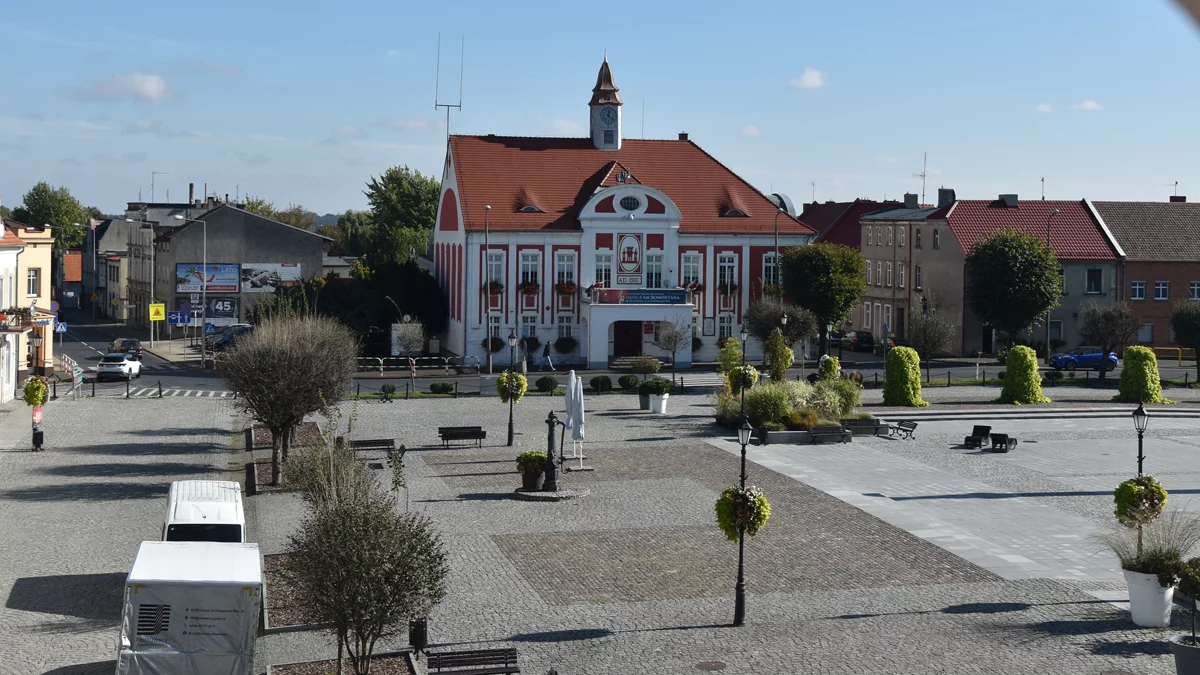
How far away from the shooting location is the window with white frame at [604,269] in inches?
2630

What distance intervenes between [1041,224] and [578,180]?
88.8 ft

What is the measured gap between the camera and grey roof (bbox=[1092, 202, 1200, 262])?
240 ft

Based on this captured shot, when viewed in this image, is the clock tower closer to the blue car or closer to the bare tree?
the bare tree

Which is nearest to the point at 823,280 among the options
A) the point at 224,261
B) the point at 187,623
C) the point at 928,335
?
the point at 928,335

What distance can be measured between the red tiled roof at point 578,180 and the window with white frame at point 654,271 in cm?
215

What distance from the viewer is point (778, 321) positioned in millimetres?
59344

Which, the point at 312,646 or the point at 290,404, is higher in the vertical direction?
the point at 290,404

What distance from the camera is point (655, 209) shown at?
66.8 metres

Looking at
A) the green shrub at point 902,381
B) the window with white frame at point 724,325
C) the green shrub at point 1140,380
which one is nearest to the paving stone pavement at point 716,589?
the green shrub at point 902,381

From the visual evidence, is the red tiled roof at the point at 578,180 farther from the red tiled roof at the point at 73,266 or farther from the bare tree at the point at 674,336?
the red tiled roof at the point at 73,266

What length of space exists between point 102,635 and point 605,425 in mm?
24847

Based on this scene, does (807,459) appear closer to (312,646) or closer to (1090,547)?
(1090,547)

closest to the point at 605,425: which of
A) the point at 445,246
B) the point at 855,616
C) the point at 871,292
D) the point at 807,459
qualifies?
the point at 807,459

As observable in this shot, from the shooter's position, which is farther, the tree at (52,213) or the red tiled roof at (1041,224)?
the tree at (52,213)
